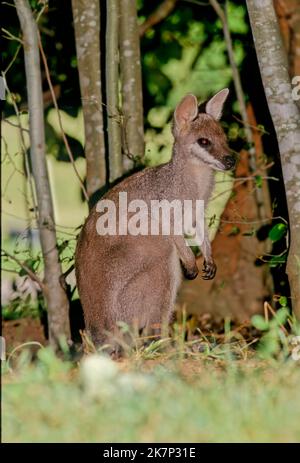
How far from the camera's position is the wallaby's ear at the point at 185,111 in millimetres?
6234

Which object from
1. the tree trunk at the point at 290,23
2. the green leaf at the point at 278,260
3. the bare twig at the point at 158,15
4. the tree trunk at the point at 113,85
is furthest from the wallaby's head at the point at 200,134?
the bare twig at the point at 158,15

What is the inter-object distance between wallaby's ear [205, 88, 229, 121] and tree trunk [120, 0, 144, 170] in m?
0.65

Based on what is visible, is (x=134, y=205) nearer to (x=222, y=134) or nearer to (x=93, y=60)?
(x=222, y=134)

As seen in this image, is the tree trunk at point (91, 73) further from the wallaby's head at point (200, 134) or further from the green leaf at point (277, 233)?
the green leaf at point (277, 233)

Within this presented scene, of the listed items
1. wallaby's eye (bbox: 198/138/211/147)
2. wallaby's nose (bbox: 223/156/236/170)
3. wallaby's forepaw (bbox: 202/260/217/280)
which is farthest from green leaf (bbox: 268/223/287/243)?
wallaby's eye (bbox: 198/138/211/147)

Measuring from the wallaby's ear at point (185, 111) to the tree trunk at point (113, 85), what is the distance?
47cm

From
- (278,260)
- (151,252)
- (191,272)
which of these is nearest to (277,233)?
(278,260)

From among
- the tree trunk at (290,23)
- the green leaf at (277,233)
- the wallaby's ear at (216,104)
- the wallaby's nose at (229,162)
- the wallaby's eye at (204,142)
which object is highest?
the tree trunk at (290,23)

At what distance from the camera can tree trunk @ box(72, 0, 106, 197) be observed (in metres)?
6.84

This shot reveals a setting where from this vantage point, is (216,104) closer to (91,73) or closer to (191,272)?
(91,73)

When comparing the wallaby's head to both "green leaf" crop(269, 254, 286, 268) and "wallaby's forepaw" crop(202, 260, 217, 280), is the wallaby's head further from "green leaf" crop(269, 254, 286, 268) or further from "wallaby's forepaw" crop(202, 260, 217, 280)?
"green leaf" crop(269, 254, 286, 268)

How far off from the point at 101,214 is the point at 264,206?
2637mm

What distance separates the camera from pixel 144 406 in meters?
3.52
